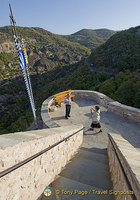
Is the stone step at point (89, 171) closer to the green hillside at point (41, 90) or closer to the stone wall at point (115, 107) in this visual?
the stone wall at point (115, 107)

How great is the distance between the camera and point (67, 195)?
176cm

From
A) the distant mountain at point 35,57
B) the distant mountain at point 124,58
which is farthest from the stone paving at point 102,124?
the distant mountain at point 35,57

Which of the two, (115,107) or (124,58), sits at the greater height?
(124,58)

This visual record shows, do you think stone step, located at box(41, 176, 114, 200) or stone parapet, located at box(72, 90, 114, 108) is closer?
stone step, located at box(41, 176, 114, 200)

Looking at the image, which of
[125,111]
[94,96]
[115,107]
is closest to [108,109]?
[115,107]

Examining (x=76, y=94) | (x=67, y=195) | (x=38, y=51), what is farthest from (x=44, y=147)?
(x=38, y=51)

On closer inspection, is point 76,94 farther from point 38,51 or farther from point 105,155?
point 38,51

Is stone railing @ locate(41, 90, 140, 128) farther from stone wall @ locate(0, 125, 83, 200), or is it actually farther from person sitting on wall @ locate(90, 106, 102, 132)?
stone wall @ locate(0, 125, 83, 200)

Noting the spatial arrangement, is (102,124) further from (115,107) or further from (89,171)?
(89,171)

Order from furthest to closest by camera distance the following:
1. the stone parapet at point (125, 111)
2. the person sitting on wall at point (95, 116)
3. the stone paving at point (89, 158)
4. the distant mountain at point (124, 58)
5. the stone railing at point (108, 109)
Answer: the distant mountain at point (124, 58) < the stone parapet at point (125, 111) < the stone railing at point (108, 109) < the person sitting on wall at point (95, 116) < the stone paving at point (89, 158)

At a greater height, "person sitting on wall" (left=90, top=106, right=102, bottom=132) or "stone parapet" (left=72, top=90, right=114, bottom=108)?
"stone parapet" (left=72, top=90, right=114, bottom=108)

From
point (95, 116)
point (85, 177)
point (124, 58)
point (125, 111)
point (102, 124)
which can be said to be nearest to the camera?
point (85, 177)

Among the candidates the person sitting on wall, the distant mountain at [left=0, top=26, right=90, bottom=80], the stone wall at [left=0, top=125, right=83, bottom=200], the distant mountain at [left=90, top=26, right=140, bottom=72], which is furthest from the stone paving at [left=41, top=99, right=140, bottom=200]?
the distant mountain at [left=0, top=26, right=90, bottom=80]

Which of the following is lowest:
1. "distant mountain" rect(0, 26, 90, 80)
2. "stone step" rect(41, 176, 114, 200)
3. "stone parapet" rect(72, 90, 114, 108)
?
"stone step" rect(41, 176, 114, 200)
